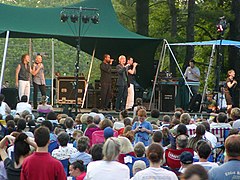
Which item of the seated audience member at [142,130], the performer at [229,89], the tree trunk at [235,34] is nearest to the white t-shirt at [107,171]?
the seated audience member at [142,130]

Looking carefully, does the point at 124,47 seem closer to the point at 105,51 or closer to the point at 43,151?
the point at 105,51

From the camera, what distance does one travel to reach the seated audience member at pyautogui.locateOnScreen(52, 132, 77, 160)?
10.4 m

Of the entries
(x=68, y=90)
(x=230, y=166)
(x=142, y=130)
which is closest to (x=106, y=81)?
(x=68, y=90)

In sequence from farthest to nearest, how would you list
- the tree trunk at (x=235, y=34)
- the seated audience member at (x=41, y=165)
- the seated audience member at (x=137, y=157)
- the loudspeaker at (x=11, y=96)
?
the tree trunk at (x=235, y=34) → the loudspeaker at (x=11, y=96) → the seated audience member at (x=137, y=157) → the seated audience member at (x=41, y=165)

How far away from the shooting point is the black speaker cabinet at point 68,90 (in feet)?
73.3

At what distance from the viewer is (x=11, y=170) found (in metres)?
7.93

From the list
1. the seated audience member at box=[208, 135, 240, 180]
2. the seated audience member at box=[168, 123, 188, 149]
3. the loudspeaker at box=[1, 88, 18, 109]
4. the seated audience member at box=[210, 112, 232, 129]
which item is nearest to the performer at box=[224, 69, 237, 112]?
the loudspeaker at box=[1, 88, 18, 109]

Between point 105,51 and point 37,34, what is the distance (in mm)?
3885

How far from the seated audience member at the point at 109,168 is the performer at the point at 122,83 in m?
13.5

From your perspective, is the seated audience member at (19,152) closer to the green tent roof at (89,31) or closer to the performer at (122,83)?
the green tent roof at (89,31)

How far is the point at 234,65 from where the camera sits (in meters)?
31.1

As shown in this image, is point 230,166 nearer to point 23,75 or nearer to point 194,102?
point 23,75

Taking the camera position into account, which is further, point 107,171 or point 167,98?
point 167,98

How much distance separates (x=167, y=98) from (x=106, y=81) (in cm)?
206
